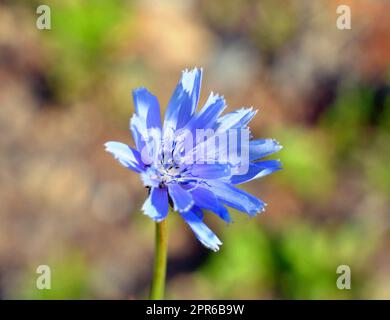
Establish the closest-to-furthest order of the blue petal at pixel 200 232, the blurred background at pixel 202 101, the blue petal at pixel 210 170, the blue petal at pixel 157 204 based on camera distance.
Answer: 1. the blue petal at pixel 157 204
2. the blue petal at pixel 200 232
3. the blue petal at pixel 210 170
4. the blurred background at pixel 202 101

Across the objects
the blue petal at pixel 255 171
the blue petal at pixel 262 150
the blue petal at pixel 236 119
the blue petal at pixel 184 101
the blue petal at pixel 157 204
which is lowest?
the blue petal at pixel 157 204

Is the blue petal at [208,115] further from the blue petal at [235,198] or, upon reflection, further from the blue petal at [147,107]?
the blue petal at [235,198]

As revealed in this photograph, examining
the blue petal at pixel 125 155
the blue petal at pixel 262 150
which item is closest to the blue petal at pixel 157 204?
the blue petal at pixel 125 155

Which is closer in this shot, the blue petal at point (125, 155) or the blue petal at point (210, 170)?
the blue petal at point (125, 155)

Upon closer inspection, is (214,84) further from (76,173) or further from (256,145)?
(256,145)

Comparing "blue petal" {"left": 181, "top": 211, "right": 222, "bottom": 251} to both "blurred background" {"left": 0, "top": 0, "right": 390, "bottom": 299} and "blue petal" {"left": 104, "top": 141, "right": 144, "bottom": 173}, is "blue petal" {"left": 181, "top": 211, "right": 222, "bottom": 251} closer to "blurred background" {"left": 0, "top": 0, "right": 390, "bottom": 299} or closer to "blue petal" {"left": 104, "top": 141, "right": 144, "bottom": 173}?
"blue petal" {"left": 104, "top": 141, "right": 144, "bottom": 173}

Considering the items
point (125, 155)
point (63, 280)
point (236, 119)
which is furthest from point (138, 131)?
point (63, 280)

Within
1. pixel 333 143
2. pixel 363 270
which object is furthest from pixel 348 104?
pixel 363 270
